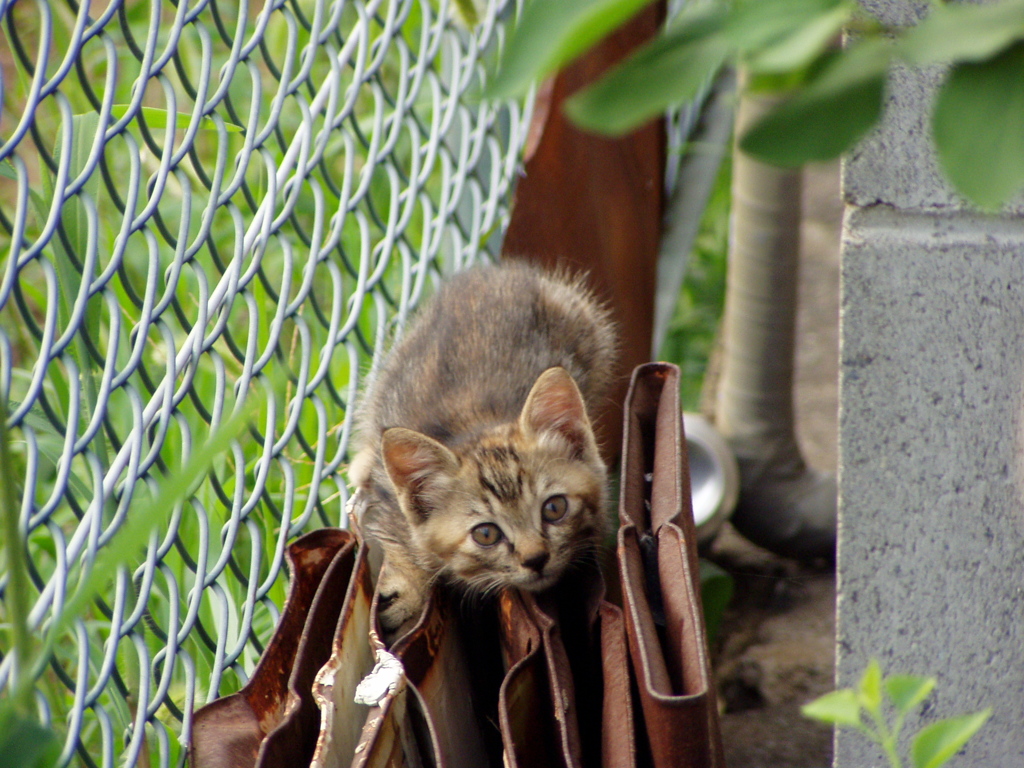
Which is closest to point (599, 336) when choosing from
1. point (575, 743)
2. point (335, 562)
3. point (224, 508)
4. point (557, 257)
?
point (557, 257)

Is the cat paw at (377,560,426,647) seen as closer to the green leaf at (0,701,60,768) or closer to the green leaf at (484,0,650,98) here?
the green leaf at (0,701,60,768)

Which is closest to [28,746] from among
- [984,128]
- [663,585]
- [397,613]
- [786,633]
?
[984,128]

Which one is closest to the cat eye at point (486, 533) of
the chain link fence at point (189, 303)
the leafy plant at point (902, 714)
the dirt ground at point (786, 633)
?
the chain link fence at point (189, 303)

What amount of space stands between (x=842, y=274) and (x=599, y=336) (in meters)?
1.11

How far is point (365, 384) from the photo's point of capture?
242 cm

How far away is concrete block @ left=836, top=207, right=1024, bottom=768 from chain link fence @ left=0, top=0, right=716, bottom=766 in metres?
0.89

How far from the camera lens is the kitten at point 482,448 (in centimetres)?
200

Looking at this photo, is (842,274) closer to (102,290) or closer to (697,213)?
(102,290)

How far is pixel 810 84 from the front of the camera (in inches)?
18.4

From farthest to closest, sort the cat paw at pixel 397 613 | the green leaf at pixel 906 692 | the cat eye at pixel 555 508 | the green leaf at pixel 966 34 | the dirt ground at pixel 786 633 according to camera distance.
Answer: the dirt ground at pixel 786 633 < the cat eye at pixel 555 508 < the cat paw at pixel 397 613 < the green leaf at pixel 906 692 < the green leaf at pixel 966 34

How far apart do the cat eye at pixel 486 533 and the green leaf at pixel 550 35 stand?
1668 mm

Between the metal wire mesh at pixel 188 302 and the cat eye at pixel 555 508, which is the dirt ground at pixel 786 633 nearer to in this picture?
the cat eye at pixel 555 508

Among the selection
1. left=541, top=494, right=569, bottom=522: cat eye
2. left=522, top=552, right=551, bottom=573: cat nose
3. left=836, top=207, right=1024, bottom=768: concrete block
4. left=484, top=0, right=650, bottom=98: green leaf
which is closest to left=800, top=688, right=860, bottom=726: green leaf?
left=484, top=0, right=650, bottom=98: green leaf

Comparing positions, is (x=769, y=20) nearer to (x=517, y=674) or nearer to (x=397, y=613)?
(x=517, y=674)
